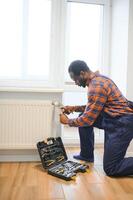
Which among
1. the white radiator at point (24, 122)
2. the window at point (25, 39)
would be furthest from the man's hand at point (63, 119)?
the window at point (25, 39)

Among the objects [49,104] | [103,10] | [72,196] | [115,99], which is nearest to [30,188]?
[72,196]

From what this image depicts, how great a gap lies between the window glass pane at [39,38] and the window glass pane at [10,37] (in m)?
0.14

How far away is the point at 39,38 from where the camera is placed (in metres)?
3.04

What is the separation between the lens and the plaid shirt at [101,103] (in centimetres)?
222

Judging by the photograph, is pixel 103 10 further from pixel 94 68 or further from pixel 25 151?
pixel 25 151

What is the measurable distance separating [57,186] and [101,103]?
2.58 ft

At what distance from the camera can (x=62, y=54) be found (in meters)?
3.10

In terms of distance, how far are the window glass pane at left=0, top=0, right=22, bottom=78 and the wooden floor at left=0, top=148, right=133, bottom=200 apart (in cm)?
116

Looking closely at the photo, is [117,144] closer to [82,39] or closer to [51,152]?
[51,152]

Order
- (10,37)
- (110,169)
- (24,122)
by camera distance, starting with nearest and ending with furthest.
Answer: (110,169) < (24,122) < (10,37)

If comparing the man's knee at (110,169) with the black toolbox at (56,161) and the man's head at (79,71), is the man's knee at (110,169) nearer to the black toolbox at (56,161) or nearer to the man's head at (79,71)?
the black toolbox at (56,161)

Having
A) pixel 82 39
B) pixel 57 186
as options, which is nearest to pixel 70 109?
pixel 57 186

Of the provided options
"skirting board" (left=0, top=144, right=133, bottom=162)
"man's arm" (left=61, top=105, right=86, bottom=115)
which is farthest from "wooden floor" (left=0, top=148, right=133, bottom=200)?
"man's arm" (left=61, top=105, right=86, bottom=115)

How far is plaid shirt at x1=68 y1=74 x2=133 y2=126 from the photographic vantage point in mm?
2225
